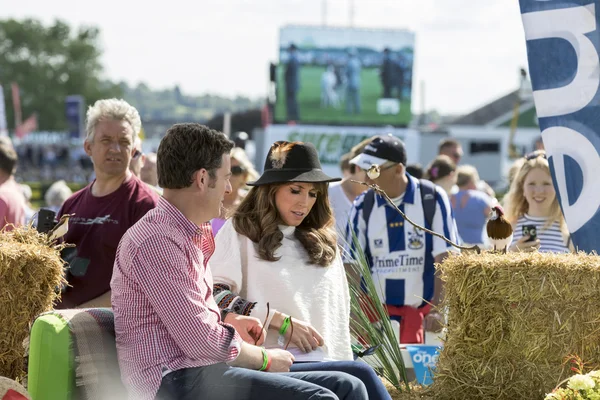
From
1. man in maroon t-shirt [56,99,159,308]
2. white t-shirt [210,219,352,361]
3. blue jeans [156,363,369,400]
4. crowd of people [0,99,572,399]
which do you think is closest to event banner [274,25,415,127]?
crowd of people [0,99,572,399]

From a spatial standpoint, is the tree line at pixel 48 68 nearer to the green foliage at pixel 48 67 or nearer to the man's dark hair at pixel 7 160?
the green foliage at pixel 48 67

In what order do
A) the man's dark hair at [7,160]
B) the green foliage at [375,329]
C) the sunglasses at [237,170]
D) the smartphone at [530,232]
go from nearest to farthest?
the green foliage at [375,329] < the smartphone at [530,232] < the man's dark hair at [7,160] < the sunglasses at [237,170]

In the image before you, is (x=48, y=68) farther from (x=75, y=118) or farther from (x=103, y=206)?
(x=103, y=206)

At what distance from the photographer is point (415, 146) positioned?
3794 cm

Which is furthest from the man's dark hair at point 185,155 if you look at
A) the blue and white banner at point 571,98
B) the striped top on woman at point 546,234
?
the striped top on woman at point 546,234

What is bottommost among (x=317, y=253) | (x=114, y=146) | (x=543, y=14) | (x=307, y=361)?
(x=307, y=361)

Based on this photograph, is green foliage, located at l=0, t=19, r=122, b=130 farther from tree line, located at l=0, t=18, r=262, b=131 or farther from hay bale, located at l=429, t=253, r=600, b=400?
hay bale, located at l=429, t=253, r=600, b=400

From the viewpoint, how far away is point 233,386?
3471 mm

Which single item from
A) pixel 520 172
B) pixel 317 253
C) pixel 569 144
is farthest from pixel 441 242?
pixel 317 253

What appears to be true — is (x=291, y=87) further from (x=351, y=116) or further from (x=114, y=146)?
(x=114, y=146)

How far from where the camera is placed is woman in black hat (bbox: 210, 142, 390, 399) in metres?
4.12

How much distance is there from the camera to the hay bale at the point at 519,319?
4.04 meters

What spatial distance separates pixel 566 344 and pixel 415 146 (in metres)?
34.1

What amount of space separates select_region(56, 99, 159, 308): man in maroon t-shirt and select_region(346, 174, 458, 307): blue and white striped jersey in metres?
1.62
